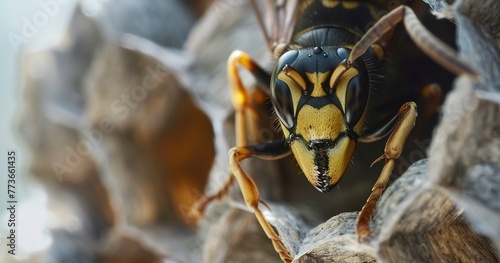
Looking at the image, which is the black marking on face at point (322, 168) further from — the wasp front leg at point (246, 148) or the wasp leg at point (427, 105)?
the wasp leg at point (427, 105)

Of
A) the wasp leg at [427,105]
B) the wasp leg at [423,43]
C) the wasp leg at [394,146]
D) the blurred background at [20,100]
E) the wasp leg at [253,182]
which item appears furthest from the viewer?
the blurred background at [20,100]

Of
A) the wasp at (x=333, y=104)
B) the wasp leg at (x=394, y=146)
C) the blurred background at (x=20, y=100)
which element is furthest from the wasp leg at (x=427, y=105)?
the blurred background at (x=20, y=100)

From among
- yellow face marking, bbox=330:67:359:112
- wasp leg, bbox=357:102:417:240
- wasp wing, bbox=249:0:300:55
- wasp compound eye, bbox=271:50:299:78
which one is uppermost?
wasp wing, bbox=249:0:300:55

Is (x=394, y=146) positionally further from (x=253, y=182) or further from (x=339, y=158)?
(x=253, y=182)

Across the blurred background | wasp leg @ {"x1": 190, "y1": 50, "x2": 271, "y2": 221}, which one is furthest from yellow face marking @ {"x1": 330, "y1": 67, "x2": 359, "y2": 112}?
the blurred background

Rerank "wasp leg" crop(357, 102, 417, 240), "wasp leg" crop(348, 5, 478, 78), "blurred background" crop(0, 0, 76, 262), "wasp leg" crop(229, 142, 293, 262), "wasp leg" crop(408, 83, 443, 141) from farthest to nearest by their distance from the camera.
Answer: "blurred background" crop(0, 0, 76, 262)
"wasp leg" crop(408, 83, 443, 141)
"wasp leg" crop(229, 142, 293, 262)
"wasp leg" crop(357, 102, 417, 240)
"wasp leg" crop(348, 5, 478, 78)

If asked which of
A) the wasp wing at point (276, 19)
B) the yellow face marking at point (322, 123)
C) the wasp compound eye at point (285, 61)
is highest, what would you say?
the wasp wing at point (276, 19)

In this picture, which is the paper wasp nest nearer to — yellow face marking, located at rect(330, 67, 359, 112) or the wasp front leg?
the wasp front leg

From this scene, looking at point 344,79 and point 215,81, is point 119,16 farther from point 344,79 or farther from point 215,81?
point 344,79

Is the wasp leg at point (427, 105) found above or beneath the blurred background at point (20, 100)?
beneath
